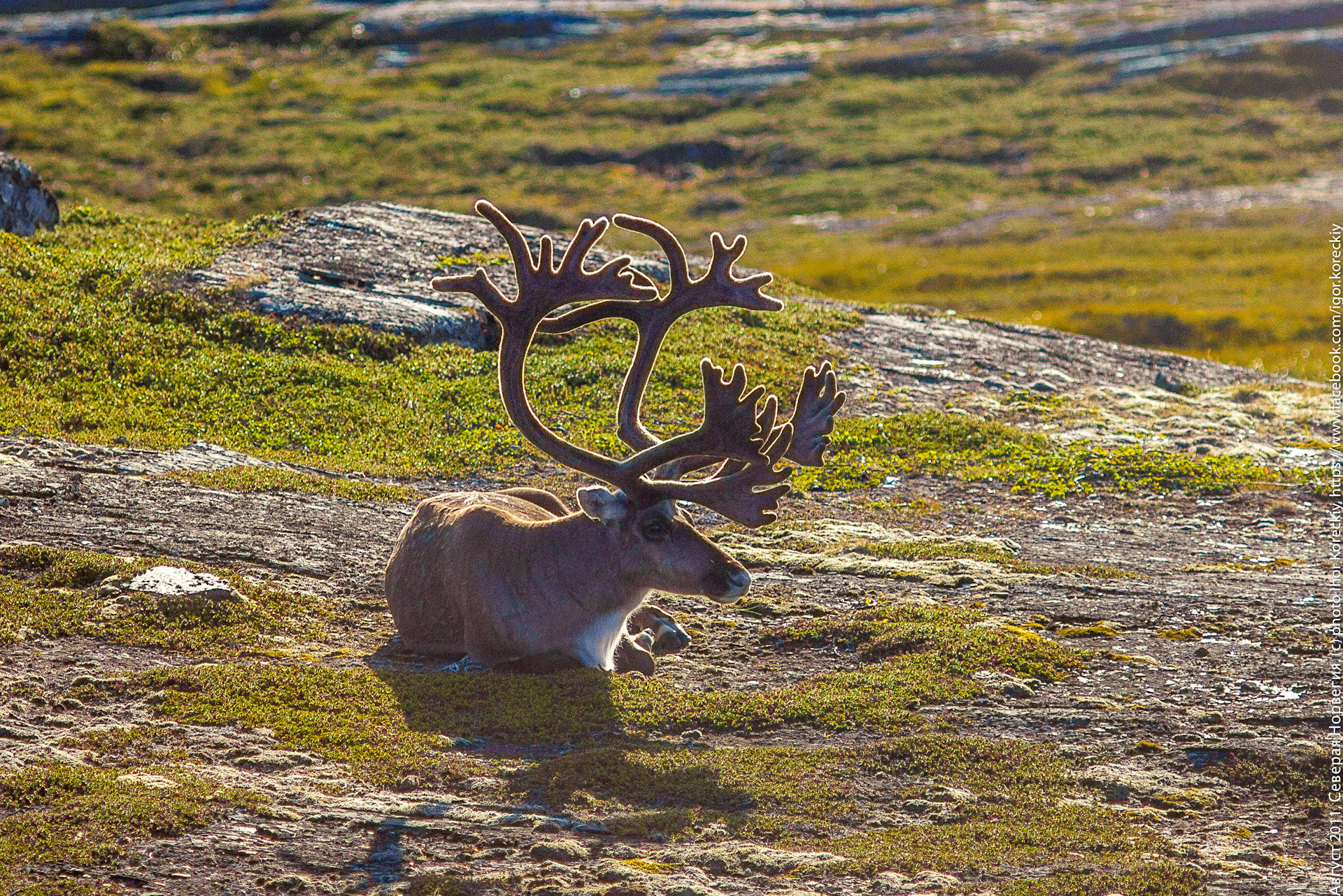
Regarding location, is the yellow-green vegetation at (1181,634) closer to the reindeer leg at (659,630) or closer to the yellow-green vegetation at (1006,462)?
the reindeer leg at (659,630)

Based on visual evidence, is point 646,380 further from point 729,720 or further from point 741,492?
point 729,720

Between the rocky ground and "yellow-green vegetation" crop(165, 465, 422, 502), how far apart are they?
0.26 metres

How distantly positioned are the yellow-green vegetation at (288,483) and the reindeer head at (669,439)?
491 centimetres

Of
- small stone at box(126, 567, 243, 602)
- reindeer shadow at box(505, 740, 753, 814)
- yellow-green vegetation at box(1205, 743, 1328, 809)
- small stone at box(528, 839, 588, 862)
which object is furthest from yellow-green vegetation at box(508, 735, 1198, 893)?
small stone at box(126, 567, 243, 602)

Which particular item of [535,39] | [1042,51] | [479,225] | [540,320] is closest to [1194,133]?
[1042,51]

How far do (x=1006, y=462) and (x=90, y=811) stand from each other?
15.2 meters

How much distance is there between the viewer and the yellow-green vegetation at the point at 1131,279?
44.6m

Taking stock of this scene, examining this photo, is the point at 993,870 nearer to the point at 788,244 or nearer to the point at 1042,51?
the point at 788,244

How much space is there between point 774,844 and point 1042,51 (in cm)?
12891

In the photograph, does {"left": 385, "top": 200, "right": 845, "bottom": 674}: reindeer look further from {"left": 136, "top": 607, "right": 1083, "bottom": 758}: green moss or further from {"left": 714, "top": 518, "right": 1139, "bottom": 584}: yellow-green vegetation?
{"left": 714, "top": 518, "right": 1139, "bottom": 584}: yellow-green vegetation

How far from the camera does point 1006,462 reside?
1958cm

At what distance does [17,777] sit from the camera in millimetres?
7551

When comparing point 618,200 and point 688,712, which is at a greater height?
point 618,200

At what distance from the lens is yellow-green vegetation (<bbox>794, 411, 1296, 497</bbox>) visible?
18703 mm
